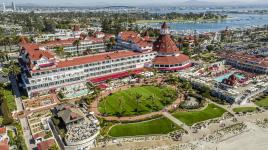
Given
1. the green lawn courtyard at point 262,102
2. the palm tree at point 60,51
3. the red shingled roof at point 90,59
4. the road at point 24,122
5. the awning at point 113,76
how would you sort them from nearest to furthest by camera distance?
the road at point 24,122 < the green lawn courtyard at point 262,102 < the red shingled roof at point 90,59 < the awning at point 113,76 < the palm tree at point 60,51

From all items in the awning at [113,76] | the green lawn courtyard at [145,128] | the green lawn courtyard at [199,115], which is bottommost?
the green lawn courtyard at [145,128]

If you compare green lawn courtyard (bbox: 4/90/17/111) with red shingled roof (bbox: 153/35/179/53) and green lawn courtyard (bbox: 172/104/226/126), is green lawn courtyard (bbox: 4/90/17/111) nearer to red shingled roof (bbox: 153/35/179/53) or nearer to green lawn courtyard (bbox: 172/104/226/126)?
green lawn courtyard (bbox: 172/104/226/126)

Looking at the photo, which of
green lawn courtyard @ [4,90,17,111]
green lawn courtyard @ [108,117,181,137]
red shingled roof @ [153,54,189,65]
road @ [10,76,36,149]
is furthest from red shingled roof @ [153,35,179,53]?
green lawn courtyard @ [4,90,17,111]

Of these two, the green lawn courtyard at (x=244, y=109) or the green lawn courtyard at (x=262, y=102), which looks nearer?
the green lawn courtyard at (x=244, y=109)

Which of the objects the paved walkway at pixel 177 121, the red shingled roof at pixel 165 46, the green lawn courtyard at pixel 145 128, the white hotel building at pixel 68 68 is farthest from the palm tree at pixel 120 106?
the red shingled roof at pixel 165 46

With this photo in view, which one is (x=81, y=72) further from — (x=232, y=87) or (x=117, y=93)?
(x=232, y=87)

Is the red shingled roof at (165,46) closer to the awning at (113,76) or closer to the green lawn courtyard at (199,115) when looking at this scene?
the awning at (113,76)

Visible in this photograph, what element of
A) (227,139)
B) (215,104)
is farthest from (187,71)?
(227,139)

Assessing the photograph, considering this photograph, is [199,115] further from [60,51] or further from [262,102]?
[60,51]
